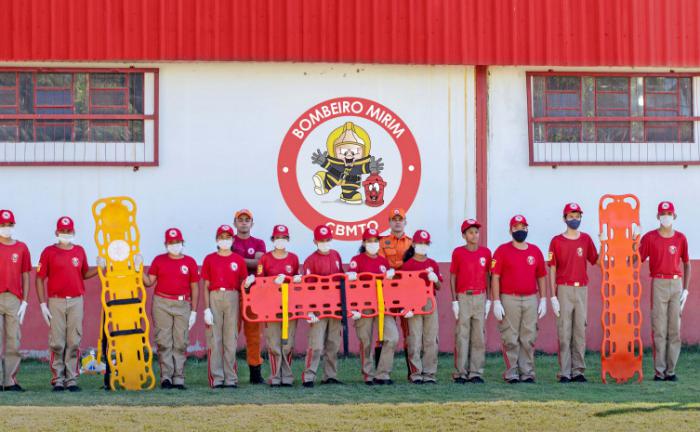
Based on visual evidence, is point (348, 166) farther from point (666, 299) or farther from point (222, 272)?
point (666, 299)

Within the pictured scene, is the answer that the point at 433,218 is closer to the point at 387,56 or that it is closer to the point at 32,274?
the point at 387,56

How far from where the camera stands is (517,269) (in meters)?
12.7

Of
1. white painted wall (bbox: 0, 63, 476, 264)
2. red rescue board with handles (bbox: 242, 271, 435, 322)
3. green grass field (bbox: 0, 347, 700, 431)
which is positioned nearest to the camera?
green grass field (bbox: 0, 347, 700, 431)

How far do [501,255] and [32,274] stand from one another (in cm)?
600

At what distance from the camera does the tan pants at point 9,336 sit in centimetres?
1230

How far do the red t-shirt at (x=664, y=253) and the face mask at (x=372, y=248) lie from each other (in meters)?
2.96

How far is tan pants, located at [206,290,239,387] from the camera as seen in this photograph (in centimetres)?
1251

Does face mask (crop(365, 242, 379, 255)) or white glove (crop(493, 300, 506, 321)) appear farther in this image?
face mask (crop(365, 242, 379, 255))

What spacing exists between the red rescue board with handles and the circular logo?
8.48ft

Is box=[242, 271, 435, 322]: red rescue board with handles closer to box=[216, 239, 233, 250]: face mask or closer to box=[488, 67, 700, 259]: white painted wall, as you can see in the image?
box=[216, 239, 233, 250]: face mask

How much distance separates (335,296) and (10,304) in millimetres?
3427

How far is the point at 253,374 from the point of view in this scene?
510 inches

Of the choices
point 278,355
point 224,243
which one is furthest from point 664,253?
point 224,243

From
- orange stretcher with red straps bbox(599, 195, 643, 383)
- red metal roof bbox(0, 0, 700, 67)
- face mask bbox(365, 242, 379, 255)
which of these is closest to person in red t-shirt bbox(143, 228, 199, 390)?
face mask bbox(365, 242, 379, 255)
